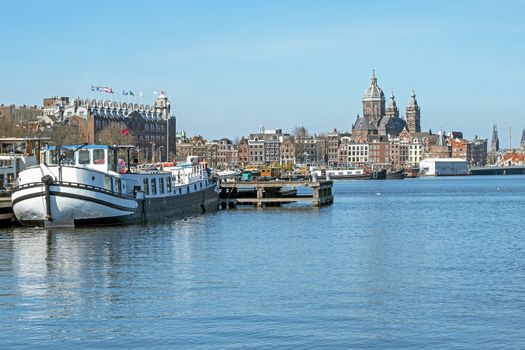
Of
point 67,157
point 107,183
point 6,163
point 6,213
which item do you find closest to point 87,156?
point 67,157

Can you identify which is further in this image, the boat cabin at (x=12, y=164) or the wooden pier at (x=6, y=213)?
the boat cabin at (x=12, y=164)

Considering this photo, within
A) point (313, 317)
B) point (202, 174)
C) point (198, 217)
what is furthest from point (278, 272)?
point (202, 174)

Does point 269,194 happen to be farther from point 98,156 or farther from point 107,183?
point 107,183

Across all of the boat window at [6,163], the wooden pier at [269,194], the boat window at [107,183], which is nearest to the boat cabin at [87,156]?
the boat window at [107,183]

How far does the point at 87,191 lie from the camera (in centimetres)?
6269

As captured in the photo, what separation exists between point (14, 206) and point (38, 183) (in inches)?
121

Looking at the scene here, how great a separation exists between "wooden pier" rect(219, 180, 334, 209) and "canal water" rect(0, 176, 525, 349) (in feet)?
96.9

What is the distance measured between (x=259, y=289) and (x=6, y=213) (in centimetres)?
3314

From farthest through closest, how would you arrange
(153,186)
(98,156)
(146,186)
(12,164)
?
(153,186) < (12,164) < (146,186) < (98,156)

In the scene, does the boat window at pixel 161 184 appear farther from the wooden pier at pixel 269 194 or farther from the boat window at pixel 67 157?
the wooden pier at pixel 269 194

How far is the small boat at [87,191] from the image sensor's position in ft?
202

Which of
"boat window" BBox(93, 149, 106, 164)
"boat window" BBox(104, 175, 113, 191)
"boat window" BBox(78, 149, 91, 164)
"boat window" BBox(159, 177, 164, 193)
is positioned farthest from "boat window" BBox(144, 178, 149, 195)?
"boat window" BBox(104, 175, 113, 191)

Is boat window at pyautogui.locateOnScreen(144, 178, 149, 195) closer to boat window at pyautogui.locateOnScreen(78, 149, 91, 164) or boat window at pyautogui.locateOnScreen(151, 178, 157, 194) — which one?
boat window at pyautogui.locateOnScreen(151, 178, 157, 194)

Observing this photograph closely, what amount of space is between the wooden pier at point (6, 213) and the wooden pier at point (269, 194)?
3160 centimetres
